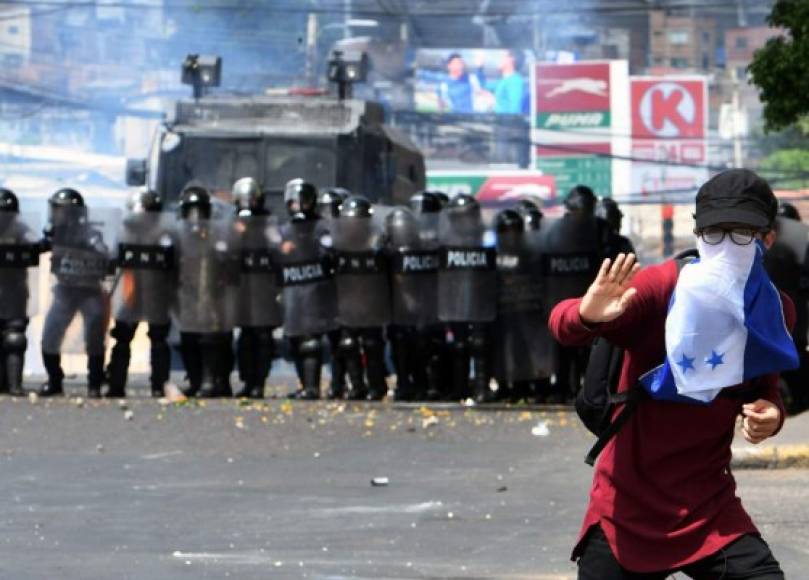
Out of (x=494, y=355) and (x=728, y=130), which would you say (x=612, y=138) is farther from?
(x=494, y=355)

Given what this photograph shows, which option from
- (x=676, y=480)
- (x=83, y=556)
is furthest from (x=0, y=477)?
(x=676, y=480)

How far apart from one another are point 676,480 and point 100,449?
1035 centimetres

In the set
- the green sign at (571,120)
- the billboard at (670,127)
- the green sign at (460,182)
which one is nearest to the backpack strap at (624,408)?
the green sign at (460,182)

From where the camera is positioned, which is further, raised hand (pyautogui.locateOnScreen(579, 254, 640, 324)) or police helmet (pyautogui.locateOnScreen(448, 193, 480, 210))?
police helmet (pyautogui.locateOnScreen(448, 193, 480, 210))

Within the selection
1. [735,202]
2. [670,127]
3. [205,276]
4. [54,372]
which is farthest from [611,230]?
[670,127]

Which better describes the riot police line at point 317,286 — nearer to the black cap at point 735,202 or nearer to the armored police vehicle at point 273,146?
the armored police vehicle at point 273,146

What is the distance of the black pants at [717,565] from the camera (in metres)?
5.56

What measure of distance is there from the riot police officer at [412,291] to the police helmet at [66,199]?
2.87 m

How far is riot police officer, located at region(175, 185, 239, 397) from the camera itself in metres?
20.2

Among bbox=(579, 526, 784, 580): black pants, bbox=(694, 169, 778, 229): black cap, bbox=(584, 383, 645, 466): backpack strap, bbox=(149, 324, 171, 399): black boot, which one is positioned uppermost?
bbox=(694, 169, 778, 229): black cap

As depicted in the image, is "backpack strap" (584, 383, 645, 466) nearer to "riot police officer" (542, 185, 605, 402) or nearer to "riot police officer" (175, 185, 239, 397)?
"riot police officer" (542, 185, 605, 402)

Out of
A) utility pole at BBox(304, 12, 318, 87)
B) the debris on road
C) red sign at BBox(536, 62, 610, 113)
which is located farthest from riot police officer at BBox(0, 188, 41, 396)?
red sign at BBox(536, 62, 610, 113)

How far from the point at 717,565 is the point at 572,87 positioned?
78.6 meters

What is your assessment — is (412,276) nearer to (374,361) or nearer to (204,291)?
(374,361)
